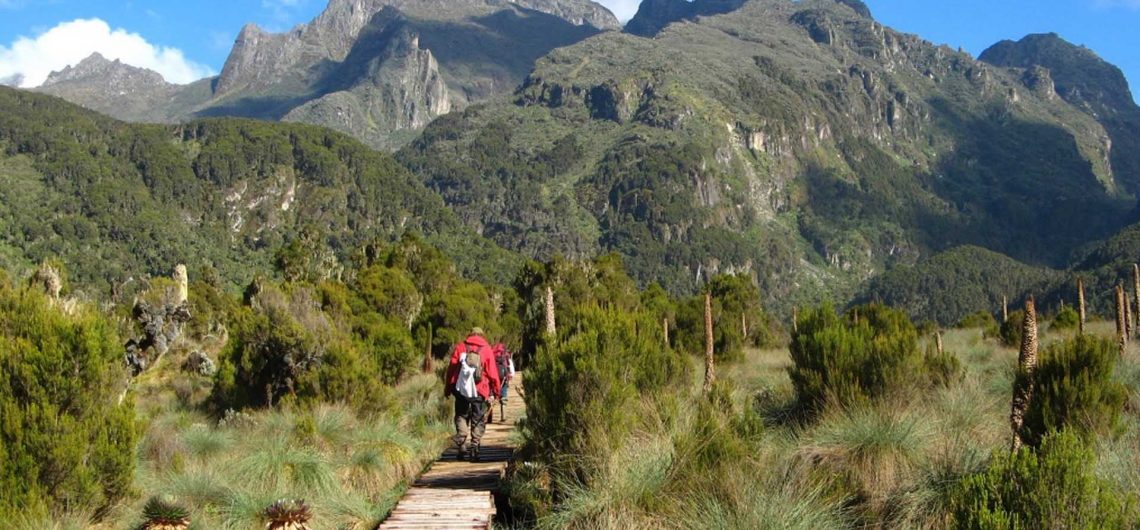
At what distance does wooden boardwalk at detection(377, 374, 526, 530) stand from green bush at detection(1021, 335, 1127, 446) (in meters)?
5.04

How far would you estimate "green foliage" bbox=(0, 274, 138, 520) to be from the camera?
891 cm

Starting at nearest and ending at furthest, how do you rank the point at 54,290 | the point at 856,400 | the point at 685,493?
the point at 685,493
the point at 856,400
the point at 54,290

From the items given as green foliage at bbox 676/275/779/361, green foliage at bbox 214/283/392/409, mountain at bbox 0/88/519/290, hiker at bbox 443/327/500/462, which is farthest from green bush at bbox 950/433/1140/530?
mountain at bbox 0/88/519/290

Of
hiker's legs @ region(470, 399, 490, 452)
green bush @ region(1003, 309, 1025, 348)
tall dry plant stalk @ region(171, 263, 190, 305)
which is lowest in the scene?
green bush @ region(1003, 309, 1025, 348)

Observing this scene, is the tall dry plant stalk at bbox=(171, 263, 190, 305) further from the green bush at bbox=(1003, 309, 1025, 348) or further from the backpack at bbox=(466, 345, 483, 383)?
the green bush at bbox=(1003, 309, 1025, 348)

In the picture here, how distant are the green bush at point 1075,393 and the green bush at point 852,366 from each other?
1530 mm

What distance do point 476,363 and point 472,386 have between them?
29 cm

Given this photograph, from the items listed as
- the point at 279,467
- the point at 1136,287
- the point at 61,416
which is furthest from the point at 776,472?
the point at 1136,287

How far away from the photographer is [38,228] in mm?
115000

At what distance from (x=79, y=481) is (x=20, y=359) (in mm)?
1335

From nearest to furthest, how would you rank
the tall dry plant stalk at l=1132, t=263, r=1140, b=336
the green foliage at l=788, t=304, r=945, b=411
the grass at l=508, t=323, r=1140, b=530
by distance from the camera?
the grass at l=508, t=323, r=1140, b=530 < the green foliage at l=788, t=304, r=945, b=411 < the tall dry plant stalk at l=1132, t=263, r=1140, b=336

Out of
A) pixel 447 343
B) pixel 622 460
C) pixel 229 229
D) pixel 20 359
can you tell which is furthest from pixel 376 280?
pixel 229 229

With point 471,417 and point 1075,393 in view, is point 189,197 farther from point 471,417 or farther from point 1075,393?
point 1075,393

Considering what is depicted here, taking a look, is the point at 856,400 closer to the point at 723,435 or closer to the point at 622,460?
the point at 723,435
